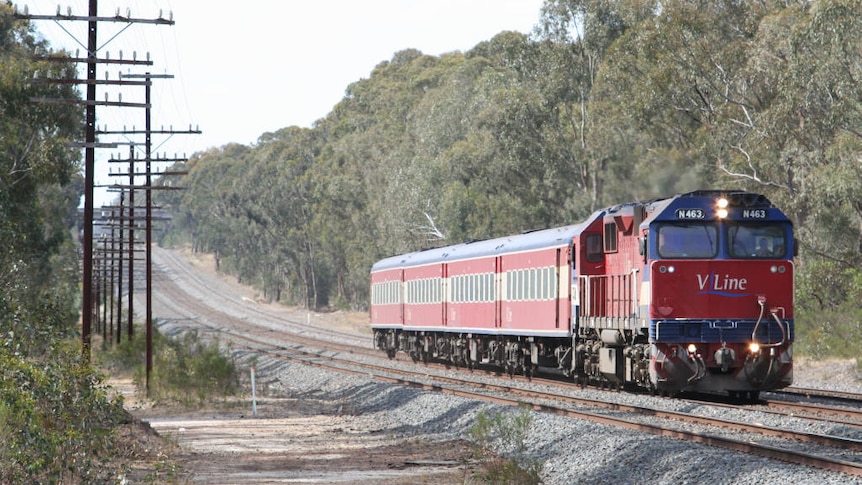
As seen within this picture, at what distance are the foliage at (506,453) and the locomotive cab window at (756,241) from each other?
514 centimetres

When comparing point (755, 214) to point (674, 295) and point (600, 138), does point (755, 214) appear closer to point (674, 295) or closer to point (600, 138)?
point (674, 295)

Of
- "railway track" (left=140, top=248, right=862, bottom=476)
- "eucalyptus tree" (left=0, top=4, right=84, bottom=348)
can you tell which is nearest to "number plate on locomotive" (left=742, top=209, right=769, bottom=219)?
"railway track" (left=140, top=248, right=862, bottom=476)

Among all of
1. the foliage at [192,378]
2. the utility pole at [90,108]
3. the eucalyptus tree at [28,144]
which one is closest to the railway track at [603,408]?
the foliage at [192,378]

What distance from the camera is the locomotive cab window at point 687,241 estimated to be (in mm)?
21297


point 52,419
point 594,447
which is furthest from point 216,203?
point 594,447

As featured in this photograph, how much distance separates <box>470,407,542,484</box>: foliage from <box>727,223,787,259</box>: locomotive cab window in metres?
5.14

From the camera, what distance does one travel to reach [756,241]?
21.5 meters

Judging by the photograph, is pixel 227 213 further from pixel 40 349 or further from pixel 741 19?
pixel 40 349

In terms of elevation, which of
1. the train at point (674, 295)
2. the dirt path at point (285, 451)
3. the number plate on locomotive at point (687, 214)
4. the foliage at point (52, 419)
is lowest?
Result: the dirt path at point (285, 451)

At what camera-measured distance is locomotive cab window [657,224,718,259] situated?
2130 cm

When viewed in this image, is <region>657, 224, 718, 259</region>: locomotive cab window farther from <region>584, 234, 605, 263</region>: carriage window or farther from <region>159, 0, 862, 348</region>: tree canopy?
<region>159, 0, 862, 348</region>: tree canopy

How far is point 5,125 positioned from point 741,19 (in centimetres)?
3284

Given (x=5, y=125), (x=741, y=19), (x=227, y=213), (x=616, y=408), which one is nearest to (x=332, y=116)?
(x=227, y=213)

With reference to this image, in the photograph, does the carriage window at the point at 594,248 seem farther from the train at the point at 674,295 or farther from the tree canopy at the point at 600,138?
the tree canopy at the point at 600,138
